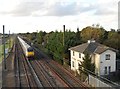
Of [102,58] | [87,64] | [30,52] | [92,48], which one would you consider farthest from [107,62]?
[30,52]

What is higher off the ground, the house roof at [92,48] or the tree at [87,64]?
the house roof at [92,48]

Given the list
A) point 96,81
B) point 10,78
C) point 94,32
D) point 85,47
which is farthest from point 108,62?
point 94,32

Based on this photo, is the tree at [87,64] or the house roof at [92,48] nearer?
the tree at [87,64]

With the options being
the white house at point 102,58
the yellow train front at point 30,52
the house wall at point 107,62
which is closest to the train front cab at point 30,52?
the yellow train front at point 30,52

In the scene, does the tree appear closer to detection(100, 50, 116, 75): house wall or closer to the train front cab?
detection(100, 50, 116, 75): house wall

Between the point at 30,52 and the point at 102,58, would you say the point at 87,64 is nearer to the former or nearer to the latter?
the point at 102,58

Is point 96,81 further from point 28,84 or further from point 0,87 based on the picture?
point 0,87

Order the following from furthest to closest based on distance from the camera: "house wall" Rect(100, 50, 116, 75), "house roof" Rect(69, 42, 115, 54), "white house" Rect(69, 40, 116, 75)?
"house roof" Rect(69, 42, 115, 54) → "house wall" Rect(100, 50, 116, 75) → "white house" Rect(69, 40, 116, 75)

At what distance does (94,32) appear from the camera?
74125mm

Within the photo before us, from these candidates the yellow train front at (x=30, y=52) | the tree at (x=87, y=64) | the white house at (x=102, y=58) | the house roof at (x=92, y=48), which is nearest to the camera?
the tree at (x=87, y=64)

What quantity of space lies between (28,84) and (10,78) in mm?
4860

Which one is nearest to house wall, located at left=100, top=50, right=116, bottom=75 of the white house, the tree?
the white house

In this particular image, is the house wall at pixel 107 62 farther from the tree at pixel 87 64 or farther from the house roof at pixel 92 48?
the tree at pixel 87 64

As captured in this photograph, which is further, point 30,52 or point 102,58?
point 30,52
